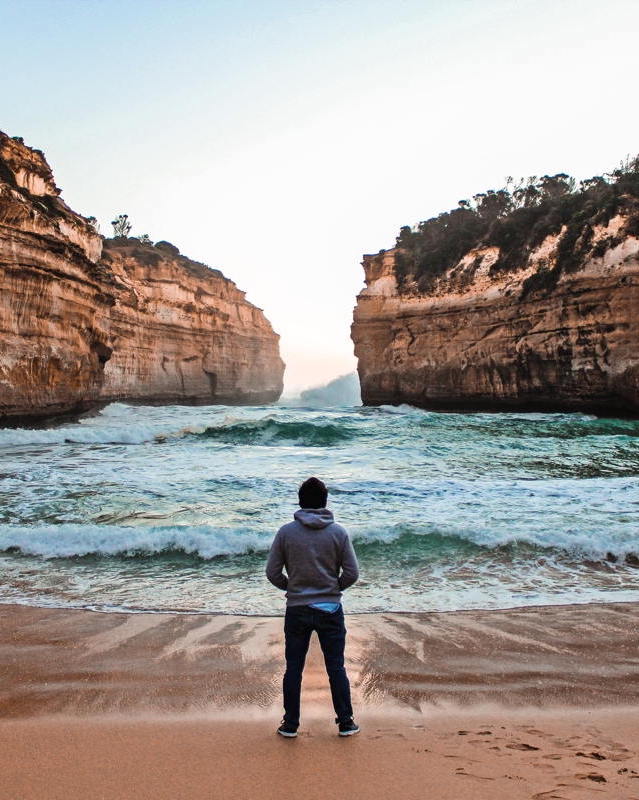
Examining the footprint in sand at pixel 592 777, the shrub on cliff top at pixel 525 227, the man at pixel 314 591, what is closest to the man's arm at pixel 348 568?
the man at pixel 314 591

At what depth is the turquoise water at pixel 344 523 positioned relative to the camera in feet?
18.2

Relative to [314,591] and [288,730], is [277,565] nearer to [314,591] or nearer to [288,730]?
[314,591]

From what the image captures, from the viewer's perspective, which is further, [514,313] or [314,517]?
[514,313]

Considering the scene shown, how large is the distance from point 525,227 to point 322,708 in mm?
33623

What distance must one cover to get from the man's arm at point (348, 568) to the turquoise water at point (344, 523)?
2.12 metres

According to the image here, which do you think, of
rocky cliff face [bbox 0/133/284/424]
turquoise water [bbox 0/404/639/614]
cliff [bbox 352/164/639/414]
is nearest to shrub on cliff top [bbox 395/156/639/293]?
cliff [bbox 352/164/639/414]

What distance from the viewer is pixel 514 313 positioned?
29406 millimetres

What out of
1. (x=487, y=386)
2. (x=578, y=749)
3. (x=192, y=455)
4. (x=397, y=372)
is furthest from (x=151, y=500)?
(x=397, y=372)

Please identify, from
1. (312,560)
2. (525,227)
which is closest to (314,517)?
(312,560)

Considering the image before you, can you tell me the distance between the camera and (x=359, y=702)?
10.9 ft

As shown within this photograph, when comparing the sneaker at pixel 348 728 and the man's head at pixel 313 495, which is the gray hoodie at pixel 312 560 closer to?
the man's head at pixel 313 495

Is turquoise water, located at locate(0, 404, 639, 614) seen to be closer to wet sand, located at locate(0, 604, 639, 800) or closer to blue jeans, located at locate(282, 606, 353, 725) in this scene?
wet sand, located at locate(0, 604, 639, 800)

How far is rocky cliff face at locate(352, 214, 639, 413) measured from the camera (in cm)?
2406

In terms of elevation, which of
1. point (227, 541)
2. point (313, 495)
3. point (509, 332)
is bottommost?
point (227, 541)
